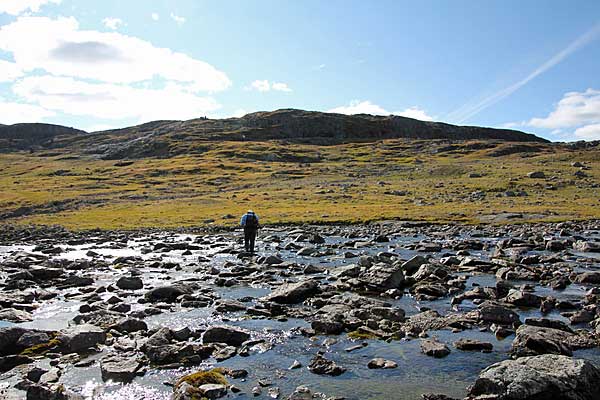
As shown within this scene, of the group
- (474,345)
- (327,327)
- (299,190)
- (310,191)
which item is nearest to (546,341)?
(474,345)

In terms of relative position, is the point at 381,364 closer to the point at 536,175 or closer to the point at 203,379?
the point at 203,379

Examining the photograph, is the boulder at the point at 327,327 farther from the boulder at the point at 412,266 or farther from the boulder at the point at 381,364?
the boulder at the point at 412,266

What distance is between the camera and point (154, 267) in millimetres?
37594

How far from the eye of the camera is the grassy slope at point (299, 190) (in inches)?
2874

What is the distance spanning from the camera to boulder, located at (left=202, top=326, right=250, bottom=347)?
19.3 metres

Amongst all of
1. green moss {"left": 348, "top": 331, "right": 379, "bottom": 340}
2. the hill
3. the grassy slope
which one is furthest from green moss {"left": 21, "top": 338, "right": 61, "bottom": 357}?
the hill

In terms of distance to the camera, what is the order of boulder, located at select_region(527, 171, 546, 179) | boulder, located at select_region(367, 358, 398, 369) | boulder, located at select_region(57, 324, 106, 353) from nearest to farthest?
boulder, located at select_region(367, 358, 398, 369) → boulder, located at select_region(57, 324, 106, 353) → boulder, located at select_region(527, 171, 546, 179)

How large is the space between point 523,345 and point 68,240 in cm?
5220

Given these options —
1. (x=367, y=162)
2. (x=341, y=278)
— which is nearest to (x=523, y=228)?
(x=341, y=278)

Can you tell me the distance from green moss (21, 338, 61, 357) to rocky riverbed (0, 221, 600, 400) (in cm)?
5

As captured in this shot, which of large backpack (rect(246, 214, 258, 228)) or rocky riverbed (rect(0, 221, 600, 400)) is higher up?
large backpack (rect(246, 214, 258, 228))

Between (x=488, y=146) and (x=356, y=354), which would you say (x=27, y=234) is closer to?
(x=356, y=354)

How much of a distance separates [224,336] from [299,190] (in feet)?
297

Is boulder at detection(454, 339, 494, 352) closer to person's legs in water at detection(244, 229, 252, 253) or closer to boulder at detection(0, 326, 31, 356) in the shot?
boulder at detection(0, 326, 31, 356)
